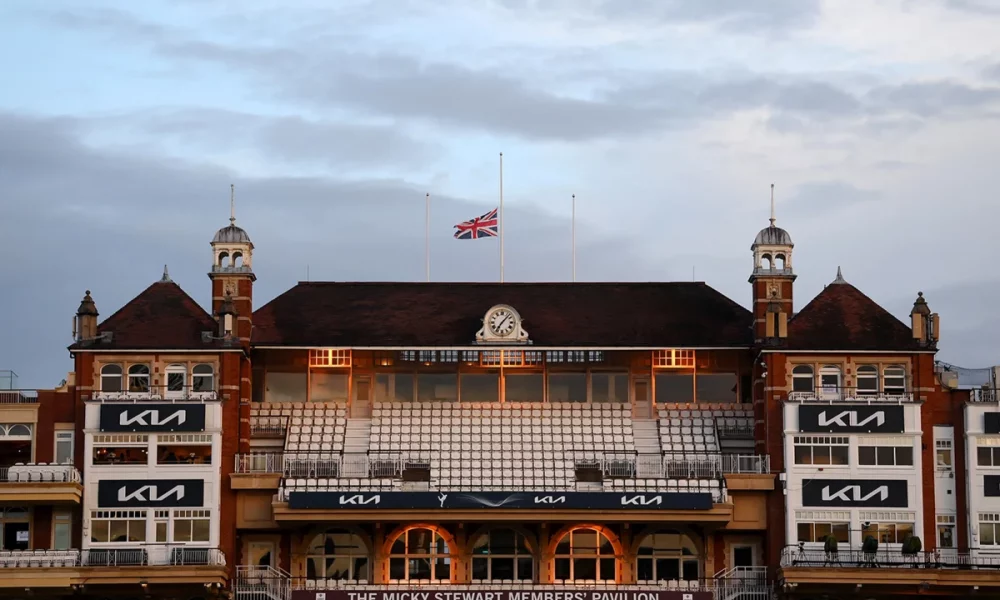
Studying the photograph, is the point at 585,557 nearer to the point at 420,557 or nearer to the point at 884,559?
the point at 420,557

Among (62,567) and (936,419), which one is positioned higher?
(936,419)

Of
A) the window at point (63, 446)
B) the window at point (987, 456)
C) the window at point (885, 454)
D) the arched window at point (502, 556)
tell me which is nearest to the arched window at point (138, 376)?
the window at point (63, 446)

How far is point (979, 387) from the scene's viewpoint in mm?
113125

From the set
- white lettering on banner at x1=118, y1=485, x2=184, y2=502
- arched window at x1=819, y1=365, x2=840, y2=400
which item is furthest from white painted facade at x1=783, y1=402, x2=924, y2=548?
white lettering on banner at x1=118, y1=485, x2=184, y2=502

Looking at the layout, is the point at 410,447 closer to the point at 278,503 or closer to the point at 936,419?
the point at 278,503

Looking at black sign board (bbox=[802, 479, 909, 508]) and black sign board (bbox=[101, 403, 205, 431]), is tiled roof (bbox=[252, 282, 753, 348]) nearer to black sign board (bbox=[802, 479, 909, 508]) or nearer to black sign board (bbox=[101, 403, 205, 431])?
black sign board (bbox=[101, 403, 205, 431])

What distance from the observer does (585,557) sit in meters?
113

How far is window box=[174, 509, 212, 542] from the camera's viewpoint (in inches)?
4350

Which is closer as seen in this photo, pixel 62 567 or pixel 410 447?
pixel 62 567

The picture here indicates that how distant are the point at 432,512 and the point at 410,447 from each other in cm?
522

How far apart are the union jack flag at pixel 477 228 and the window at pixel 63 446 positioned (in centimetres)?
2194

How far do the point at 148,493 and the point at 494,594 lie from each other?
55.7 ft

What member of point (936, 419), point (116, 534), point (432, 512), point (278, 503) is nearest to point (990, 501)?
point (936, 419)

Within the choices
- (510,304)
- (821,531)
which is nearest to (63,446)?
(510,304)
